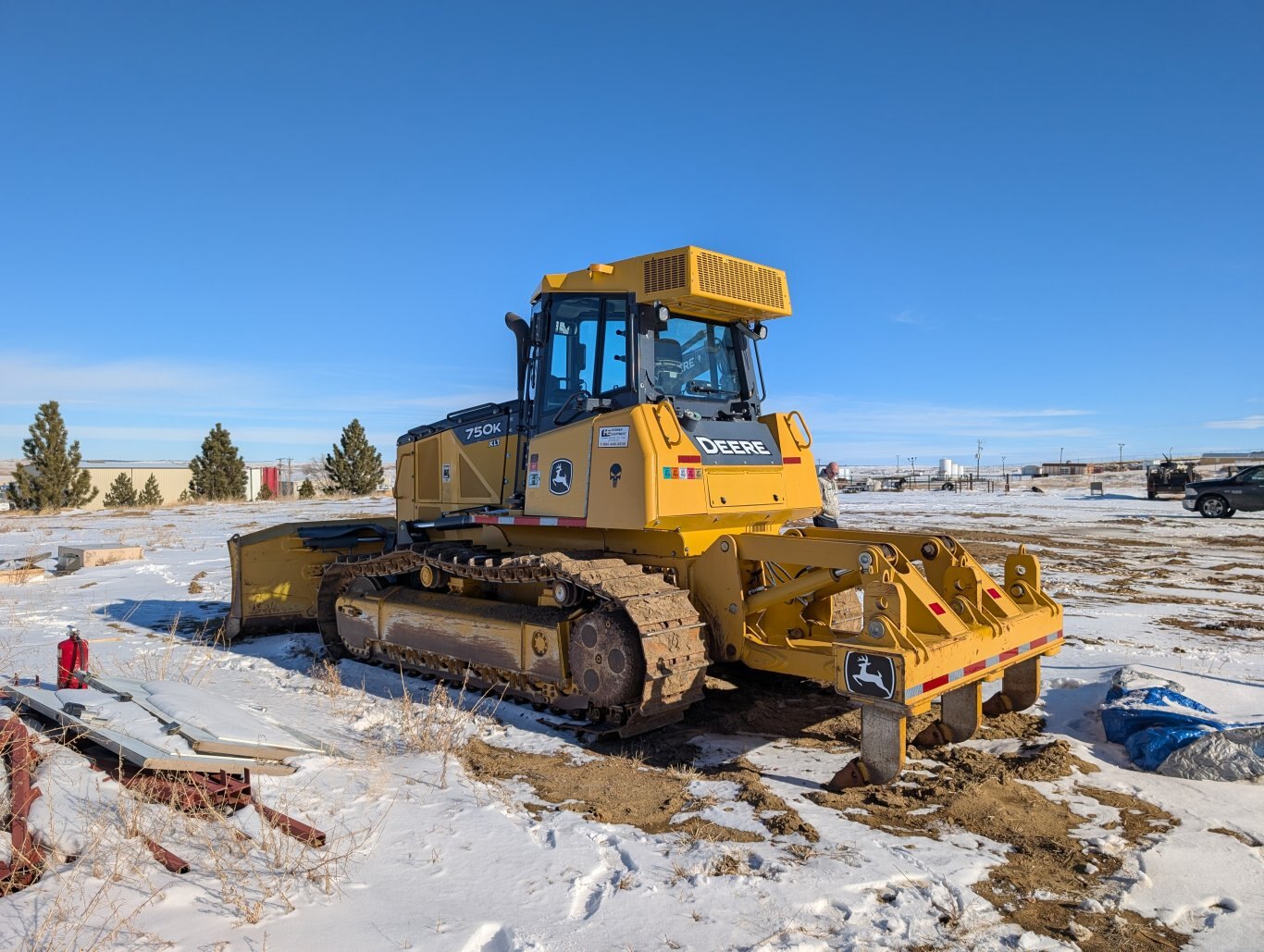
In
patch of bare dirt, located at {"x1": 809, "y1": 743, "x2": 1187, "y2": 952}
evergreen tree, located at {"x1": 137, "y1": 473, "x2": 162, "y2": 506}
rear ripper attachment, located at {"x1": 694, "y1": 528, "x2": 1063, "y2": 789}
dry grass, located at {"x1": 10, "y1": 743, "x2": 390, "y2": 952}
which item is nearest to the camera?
dry grass, located at {"x1": 10, "y1": 743, "x2": 390, "y2": 952}

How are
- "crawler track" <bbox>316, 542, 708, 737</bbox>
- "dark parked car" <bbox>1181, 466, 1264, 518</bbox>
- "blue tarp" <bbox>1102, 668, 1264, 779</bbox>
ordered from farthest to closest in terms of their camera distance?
1. "dark parked car" <bbox>1181, 466, 1264, 518</bbox>
2. "crawler track" <bbox>316, 542, 708, 737</bbox>
3. "blue tarp" <bbox>1102, 668, 1264, 779</bbox>

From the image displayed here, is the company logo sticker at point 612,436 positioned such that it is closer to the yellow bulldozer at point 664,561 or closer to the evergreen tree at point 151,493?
the yellow bulldozer at point 664,561

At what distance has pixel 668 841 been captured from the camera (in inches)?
169

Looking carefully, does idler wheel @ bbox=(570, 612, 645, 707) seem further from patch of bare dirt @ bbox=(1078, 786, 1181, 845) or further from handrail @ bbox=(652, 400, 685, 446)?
patch of bare dirt @ bbox=(1078, 786, 1181, 845)

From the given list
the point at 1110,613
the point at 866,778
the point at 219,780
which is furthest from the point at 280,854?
the point at 1110,613

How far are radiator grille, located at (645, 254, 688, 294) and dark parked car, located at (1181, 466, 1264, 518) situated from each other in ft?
93.9

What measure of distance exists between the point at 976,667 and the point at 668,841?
2.41 m

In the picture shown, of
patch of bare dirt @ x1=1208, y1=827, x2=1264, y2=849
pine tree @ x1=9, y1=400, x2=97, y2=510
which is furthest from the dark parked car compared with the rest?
pine tree @ x1=9, y1=400, x2=97, y2=510

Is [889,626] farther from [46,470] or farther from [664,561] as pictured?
[46,470]

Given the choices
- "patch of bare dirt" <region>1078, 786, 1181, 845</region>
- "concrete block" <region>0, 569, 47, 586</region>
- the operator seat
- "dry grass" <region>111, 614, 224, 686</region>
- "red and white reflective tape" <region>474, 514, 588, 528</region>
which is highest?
the operator seat

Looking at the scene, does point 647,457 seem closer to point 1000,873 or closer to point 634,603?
point 634,603

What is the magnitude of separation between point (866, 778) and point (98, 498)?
67214 mm

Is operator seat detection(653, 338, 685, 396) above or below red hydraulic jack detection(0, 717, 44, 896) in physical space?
above

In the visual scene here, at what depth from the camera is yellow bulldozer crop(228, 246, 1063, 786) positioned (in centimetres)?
546
